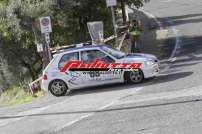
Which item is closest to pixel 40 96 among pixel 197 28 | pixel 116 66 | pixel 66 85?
pixel 66 85

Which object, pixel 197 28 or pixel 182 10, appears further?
pixel 182 10

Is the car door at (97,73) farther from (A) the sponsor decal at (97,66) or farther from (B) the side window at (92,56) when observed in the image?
(A) the sponsor decal at (97,66)

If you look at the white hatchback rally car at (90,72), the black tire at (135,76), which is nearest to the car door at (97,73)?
the white hatchback rally car at (90,72)

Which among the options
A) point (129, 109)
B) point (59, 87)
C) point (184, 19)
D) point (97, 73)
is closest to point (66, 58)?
point (59, 87)

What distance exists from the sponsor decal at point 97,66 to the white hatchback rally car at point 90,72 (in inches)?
3.9

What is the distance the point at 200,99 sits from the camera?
14.0m

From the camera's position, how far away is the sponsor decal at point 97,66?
19.5 metres

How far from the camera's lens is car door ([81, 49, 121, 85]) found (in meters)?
19.7

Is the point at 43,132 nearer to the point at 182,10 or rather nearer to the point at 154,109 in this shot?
the point at 154,109

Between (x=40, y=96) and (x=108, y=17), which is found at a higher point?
(x=108, y=17)

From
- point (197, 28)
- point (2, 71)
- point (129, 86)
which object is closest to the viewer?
point (129, 86)

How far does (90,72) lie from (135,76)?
1.55 m

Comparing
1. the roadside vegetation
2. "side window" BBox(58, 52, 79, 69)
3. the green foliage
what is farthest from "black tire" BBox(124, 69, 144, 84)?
the green foliage

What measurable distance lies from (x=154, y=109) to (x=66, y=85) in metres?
6.75
